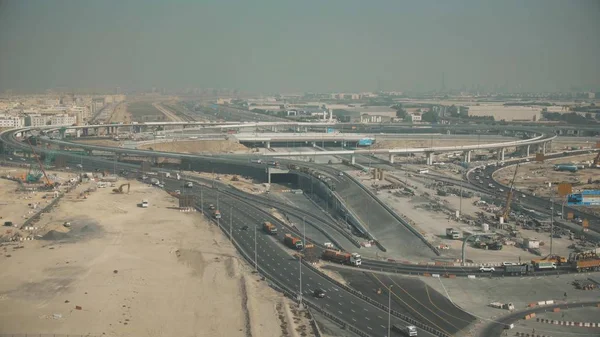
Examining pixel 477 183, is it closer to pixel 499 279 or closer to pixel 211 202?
pixel 211 202

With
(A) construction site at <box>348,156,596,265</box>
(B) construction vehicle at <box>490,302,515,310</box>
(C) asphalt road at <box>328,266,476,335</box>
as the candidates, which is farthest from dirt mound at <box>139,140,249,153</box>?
(B) construction vehicle at <box>490,302,515,310</box>

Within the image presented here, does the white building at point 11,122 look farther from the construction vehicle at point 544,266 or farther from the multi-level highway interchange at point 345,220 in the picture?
the construction vehicle at point 544,266

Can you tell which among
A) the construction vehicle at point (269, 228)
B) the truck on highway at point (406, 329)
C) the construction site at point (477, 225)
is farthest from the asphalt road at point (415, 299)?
the construction vehicle at point (269, 228)

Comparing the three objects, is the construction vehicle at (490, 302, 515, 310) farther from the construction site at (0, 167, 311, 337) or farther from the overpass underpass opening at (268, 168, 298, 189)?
the overpass underpass opening at (268, 168, 298, 189)

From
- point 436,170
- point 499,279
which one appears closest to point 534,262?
point 499,279

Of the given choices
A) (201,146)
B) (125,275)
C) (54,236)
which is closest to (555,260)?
(125,275)

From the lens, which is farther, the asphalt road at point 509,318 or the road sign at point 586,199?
the road sign at point 586,199
